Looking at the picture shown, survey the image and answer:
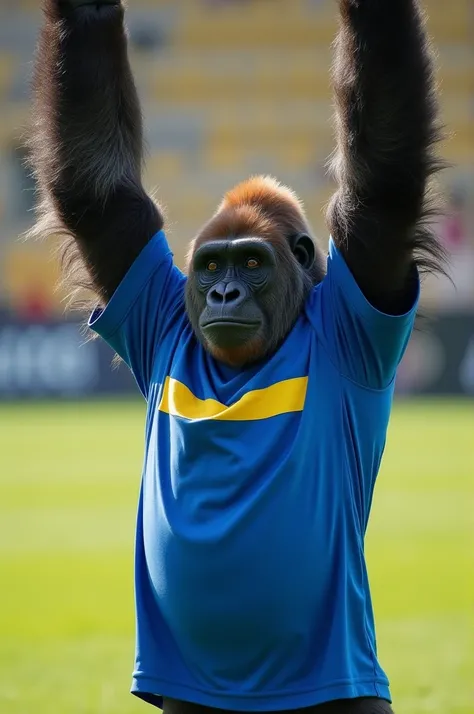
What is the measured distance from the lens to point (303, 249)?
319 cm

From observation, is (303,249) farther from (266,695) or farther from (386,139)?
(266,695)

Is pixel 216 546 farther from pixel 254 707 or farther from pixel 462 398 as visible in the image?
pixel 462 398

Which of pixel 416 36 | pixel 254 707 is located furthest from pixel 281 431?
pixel 416 36

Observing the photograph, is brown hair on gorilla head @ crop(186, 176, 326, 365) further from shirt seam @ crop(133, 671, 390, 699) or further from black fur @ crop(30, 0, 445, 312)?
shirt seam @ crop(133, 671, 390, 699)

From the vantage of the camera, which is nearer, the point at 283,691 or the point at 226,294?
the point at 283,691

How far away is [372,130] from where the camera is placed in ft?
9.40

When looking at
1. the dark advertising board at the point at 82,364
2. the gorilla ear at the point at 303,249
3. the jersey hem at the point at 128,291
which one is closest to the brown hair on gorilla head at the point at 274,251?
the gorilla ear at the point at 303,249

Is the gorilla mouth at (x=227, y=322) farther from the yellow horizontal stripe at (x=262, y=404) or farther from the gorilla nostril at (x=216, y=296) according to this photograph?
the yellow horizontal stripe at (x=262, y=404)

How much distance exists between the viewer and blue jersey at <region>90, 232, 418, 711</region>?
274 cm

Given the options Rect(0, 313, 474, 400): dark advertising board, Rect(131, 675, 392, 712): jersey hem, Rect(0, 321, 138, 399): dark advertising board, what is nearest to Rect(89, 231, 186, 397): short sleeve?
Rect(131, 675, 392, 712): jersey hem

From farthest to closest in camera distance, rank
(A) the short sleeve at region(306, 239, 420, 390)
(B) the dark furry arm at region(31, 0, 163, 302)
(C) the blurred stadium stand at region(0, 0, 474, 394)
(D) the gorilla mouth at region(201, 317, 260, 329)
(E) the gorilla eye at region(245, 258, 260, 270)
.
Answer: (C) the blurred stadium stand at region(0, 0, 474, 394) < (B) the dark furry arm at region(31, 0, 163, 302) < (E) the gorilla eye at region(245, 258, 260, 270) < (D) the gorilla mouth at region(201, 317, 260, 329) < (A) the short sleeve at region(306, 239, 420, 390)

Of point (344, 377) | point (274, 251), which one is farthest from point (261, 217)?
point (344, 377)

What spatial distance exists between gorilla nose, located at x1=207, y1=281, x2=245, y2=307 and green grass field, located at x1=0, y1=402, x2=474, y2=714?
2.36 metres

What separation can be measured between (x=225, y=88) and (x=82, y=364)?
352 inches
